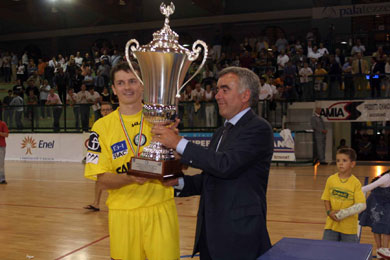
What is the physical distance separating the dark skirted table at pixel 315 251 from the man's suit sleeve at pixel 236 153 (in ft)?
1.63

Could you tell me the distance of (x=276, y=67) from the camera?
18.6 m

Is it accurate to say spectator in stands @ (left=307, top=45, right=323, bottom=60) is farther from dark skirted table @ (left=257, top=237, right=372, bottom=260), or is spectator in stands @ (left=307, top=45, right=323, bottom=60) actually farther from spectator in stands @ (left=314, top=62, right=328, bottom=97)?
dark skirted table @ (left=257, top=237, right=372, bottom=260)

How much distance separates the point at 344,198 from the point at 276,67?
14.3 m

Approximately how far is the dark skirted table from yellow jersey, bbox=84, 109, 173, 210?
2.72ft

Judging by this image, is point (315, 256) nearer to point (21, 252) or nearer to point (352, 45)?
point (21, 252)

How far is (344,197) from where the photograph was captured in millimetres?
4801

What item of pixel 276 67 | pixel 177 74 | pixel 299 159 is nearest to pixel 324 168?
pixel 299 159

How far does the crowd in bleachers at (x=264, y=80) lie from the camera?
16.0 metres

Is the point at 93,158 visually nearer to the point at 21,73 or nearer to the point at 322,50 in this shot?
the point at 322,50

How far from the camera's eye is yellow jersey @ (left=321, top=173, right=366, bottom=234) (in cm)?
469

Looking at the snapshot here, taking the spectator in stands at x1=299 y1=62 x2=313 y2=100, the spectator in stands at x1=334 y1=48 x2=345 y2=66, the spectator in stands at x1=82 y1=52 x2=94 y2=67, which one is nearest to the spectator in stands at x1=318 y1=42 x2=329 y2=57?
the spectator in stands at x1=334 y1=48 x2=345 y2=66

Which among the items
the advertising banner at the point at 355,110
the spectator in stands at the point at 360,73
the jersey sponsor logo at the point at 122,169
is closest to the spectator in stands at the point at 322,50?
the spectator in stands at the point at 360,73

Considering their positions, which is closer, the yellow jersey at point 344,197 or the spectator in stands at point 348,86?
the yellow jersey at point 344,197

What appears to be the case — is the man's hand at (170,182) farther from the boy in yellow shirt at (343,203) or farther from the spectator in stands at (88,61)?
the spectator in stands at (88,61)
